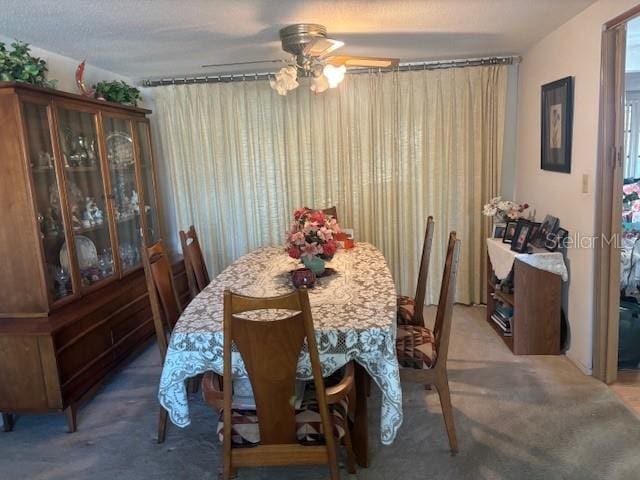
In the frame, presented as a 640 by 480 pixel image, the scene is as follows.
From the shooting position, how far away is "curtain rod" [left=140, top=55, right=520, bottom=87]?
3924mm

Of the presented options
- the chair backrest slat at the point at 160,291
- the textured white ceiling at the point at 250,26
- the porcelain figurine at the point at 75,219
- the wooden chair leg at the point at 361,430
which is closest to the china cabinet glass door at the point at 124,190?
the porcelain figurine at the point at 75,219

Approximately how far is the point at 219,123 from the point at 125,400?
2439 mm

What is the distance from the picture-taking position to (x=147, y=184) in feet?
13.2

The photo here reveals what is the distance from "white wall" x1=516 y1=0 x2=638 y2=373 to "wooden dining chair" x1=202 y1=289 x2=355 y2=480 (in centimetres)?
183

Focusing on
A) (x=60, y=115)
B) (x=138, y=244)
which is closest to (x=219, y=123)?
(x=138, y=244)

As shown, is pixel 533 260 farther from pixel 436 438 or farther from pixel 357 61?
pixel 357 61

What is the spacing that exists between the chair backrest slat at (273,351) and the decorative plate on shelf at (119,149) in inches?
91.8

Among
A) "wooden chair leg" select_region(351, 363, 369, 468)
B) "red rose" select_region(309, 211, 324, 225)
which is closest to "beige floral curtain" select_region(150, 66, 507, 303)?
"red rose" select_region(309, 211, 324, 225)

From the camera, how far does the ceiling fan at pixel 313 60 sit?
2648 mm

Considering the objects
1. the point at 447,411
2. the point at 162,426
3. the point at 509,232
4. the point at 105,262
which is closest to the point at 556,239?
the point at 509,232

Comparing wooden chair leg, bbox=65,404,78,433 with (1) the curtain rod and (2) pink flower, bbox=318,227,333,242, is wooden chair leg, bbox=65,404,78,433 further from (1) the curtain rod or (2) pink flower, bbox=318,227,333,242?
(1) the curtain rod

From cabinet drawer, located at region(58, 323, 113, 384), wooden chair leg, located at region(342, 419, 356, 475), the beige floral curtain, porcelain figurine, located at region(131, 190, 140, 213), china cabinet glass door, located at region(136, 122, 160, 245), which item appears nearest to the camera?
wooden chair leg, located at region(342, 419, 356, 475)

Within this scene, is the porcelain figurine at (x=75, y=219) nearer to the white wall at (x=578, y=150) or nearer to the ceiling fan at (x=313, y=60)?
the ceiling fan at (x=313, y=60)

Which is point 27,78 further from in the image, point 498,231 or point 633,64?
point 633,64
